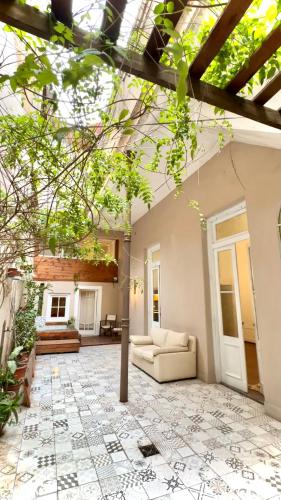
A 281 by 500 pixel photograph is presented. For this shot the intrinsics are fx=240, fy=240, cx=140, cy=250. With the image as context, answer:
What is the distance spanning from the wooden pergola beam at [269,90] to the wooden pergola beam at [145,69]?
0.12 feet

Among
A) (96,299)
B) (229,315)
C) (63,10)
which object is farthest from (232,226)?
(96,299)

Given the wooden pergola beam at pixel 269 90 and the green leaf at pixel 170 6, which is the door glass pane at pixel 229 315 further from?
the green leaf at pixel 170 6

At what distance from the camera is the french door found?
3.74 metres

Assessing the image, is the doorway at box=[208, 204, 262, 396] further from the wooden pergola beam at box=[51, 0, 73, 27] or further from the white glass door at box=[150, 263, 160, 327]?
the wooden pergola beam at box=[51, 0, 73, 27]

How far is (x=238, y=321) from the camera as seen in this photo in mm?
3846

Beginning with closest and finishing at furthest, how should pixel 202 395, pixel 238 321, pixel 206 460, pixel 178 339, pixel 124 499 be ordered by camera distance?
pixel 124 499 < pixel 206 460 < pixel 202 395 < pixel 238 321 < pixel 178 339

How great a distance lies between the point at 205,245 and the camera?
14.6 feet

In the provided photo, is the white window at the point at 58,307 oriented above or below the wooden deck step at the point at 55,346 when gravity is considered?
above

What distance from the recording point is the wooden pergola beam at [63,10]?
0.95 metres

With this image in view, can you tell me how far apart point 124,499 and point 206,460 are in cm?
80

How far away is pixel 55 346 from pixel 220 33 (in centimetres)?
671

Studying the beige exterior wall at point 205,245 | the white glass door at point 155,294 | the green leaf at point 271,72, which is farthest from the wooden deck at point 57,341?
the green leaf at point 271,72

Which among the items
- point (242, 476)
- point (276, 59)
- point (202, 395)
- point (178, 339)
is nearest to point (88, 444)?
point (242, 476)

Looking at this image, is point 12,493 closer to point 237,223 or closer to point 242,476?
point 242,476
